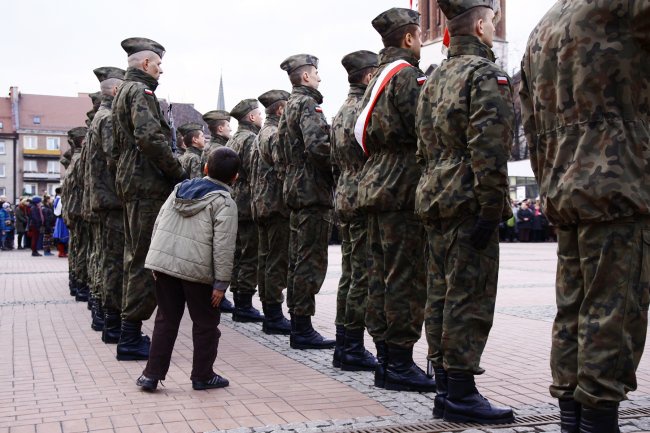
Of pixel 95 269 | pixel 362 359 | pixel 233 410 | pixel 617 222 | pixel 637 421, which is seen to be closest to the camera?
pixel 617 222

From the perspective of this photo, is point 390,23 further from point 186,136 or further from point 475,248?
point 186,136

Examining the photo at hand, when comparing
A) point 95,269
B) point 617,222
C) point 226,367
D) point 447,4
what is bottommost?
point 226,367

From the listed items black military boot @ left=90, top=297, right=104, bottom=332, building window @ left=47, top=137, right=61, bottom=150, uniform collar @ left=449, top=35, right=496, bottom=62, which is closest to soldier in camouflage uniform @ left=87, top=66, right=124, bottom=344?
black military boot @ left=90, top=297, right=104, bottom=332

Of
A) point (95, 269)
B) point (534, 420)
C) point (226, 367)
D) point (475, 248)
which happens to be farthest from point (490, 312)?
point (95, 269)

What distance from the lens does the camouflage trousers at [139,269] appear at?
23.4ft

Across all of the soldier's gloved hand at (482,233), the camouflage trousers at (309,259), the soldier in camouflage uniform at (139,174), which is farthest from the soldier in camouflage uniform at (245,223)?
the soldier's gloved hand at (482,233)

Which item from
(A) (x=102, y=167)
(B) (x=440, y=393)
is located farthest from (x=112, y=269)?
(B) (x=440, y=393)

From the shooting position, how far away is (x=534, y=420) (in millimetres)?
4766

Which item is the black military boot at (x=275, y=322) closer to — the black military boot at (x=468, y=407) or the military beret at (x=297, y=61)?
the military beret at (x=297, y=61)

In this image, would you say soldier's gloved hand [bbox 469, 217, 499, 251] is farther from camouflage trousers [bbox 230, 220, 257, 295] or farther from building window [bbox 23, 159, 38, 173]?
building window [bbox 23, 159, 38, 173]

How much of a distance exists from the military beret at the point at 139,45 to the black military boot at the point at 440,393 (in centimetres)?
420

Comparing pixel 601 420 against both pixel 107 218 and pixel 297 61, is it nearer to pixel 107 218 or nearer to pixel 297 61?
pixel 297 61

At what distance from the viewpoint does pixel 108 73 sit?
9.68 meters

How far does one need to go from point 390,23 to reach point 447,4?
100 cm
